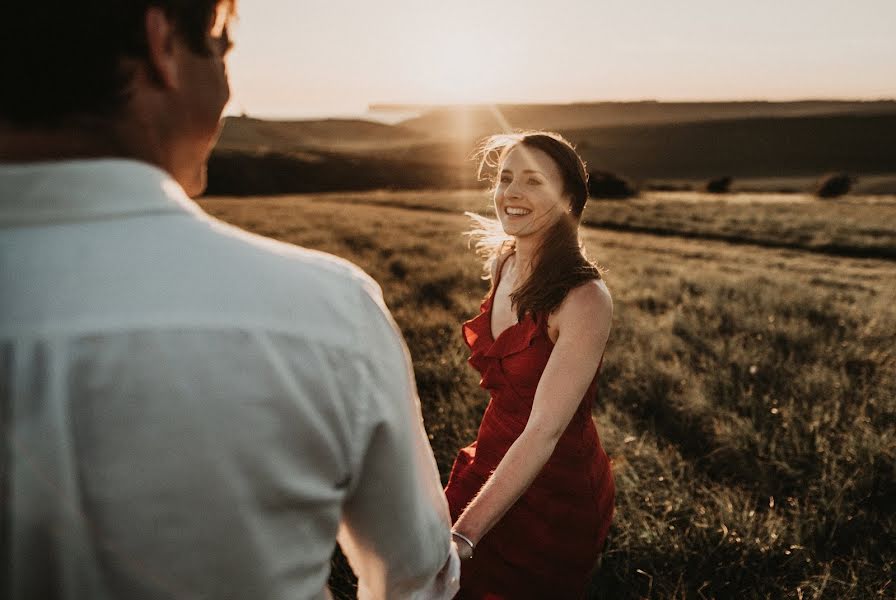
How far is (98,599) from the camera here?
2.32ft

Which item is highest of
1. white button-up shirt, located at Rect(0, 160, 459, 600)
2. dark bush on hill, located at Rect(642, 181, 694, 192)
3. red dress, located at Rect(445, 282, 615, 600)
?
white button-up shirt, located at Rect(0, 160, 459, 600)

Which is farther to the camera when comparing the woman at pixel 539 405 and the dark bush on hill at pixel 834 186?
the dark bush on hill at pixel 834 186

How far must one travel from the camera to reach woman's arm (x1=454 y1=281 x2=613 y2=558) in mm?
1695

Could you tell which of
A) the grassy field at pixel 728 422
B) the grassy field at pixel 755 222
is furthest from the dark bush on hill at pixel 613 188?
the grassy field at pixel 728 422

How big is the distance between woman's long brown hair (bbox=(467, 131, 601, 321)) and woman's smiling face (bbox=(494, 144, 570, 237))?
0.09 feet

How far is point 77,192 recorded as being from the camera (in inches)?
27.5

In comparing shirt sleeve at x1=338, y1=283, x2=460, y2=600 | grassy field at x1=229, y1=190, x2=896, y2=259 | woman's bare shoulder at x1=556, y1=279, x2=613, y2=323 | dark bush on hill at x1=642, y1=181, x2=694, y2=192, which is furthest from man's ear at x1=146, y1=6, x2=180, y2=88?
dark bush on hill at x1=642, y1=181, x2=694, y2=192

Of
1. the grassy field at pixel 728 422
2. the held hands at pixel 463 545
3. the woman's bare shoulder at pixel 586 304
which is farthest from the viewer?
the grassy field at pixel 728 422

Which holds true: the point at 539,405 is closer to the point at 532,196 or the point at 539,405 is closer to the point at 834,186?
the point at 532,196

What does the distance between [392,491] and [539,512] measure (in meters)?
1.36

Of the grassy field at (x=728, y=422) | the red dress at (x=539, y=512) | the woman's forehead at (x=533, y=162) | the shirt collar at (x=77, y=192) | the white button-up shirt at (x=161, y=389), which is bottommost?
the grassy field at (x=728, y=422)

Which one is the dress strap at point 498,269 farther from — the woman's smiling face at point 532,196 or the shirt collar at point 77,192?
the shirt collar at point 77,192

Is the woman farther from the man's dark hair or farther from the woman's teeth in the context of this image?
the man's dark hair

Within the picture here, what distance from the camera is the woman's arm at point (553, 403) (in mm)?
1695
